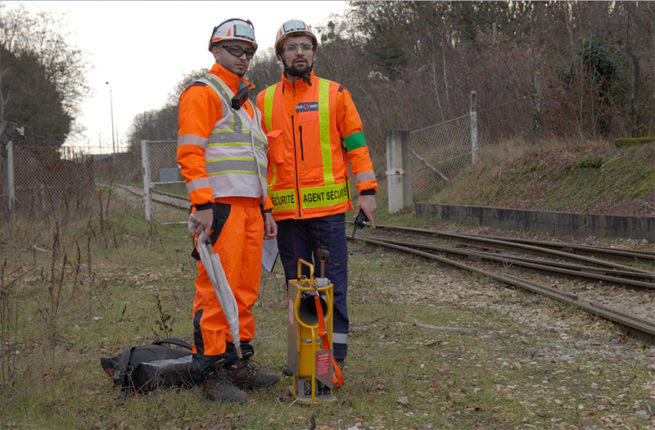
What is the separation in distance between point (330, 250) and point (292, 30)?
4.87 ft

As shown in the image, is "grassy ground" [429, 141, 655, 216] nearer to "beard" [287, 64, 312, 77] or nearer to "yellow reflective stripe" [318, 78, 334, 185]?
"yellow reflective stripe" [318, 78, 334, 185]

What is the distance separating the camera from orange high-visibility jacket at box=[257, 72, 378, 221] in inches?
176

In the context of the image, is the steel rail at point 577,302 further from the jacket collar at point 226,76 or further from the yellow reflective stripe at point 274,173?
the jacket collar at point 226,76

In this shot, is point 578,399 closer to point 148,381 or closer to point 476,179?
point 148,381

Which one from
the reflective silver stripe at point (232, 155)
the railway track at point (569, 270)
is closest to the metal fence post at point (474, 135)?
the railway track at point (569, 270)

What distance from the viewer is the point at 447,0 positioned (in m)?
33.1

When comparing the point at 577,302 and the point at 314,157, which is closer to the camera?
the point at 314,157

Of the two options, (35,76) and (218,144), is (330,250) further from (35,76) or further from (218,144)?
(35,76)

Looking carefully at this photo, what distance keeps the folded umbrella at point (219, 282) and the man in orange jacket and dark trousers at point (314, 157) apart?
2.32 ft

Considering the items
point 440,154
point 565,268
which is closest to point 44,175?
point 440,154

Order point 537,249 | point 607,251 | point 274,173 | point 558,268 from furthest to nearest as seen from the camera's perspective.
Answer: point 537,249 → point 607,251 → point 558,268 → point 274,173

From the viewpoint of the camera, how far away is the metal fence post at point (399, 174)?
18703mm

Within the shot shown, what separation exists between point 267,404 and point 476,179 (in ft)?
47.7

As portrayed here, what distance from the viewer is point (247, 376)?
14.2 feet
